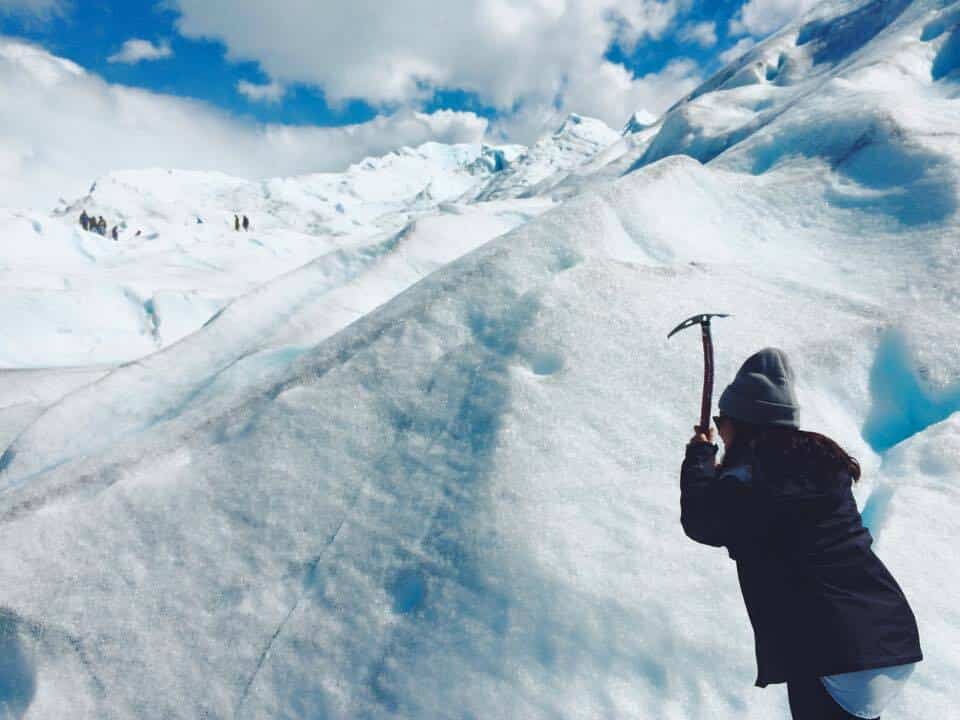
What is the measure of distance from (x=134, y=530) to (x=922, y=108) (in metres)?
8.81

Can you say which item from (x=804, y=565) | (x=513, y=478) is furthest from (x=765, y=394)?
(x=513, y=478)

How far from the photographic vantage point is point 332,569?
2.68 meters

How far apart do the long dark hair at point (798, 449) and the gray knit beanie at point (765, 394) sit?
0.10 ft

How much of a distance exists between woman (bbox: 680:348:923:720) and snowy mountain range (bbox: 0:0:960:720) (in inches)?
32.5

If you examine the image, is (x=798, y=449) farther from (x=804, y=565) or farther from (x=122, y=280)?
(x=122, y=280)

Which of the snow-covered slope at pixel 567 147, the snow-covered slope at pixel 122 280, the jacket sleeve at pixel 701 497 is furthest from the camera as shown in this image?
the snow-covered slope at pixel 567 147

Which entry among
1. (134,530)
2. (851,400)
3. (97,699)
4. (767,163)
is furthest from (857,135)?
(97,699)

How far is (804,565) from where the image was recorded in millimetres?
1472

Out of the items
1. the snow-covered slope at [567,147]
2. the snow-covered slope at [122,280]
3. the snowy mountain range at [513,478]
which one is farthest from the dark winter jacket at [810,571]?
the snow-covered slope at [567,147]

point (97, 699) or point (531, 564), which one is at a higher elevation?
point (97, 699)

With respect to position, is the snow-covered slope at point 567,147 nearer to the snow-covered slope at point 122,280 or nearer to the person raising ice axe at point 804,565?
the snow-covered slope at point 122,280

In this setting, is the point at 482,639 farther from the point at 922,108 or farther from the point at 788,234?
the point at 922,108

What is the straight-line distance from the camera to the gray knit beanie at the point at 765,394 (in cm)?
159

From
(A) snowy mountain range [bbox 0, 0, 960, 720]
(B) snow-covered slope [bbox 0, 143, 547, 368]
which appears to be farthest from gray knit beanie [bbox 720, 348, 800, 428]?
(B) snow-covered slope [bbox 0, 143, 547, 368]
